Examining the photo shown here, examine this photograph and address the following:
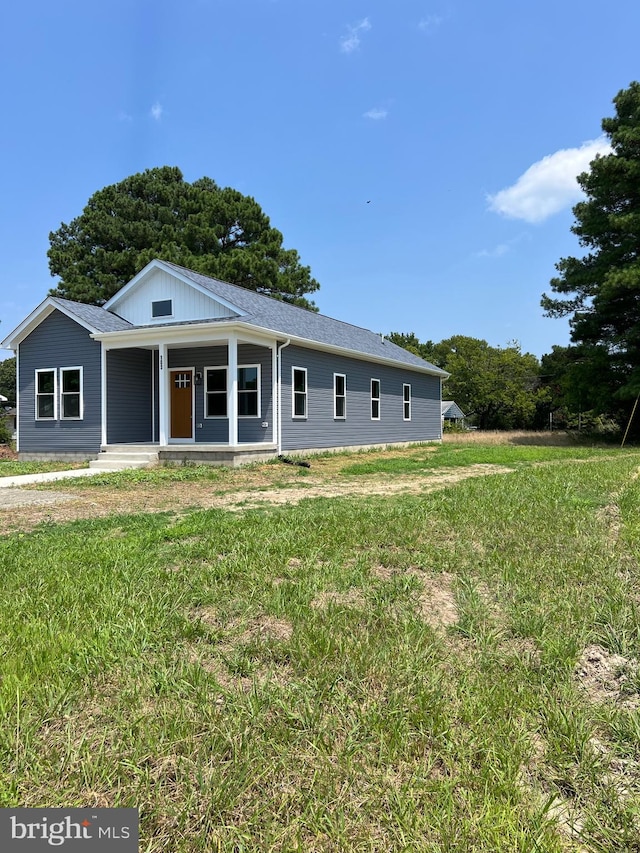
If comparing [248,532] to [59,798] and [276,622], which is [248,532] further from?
[59,798]

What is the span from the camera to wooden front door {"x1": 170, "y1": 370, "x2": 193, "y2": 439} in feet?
47.4

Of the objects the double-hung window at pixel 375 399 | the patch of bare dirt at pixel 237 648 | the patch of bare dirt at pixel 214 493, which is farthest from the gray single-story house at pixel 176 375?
the patch of bare dirt at pixel 237 648

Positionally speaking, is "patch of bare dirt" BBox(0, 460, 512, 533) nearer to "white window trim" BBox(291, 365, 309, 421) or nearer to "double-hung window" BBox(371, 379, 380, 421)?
"white window trim" BBox(291, 365, 309, 421)

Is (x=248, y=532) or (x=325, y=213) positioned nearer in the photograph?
(x=248, y=532)

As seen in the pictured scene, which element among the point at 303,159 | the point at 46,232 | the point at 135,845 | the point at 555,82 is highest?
the point at 46,232

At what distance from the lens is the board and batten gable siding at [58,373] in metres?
14.2

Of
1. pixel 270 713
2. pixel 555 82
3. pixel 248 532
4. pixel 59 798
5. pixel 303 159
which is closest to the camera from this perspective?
pixel 59 798

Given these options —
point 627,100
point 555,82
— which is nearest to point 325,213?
point 555,82

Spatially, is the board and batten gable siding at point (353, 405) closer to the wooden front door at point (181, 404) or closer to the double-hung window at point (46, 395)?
the wooden front door at point (181, 404)

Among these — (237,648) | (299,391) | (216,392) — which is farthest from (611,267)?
(237,648)

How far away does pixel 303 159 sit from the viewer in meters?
16.0

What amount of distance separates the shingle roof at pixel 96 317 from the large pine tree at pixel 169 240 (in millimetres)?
13434

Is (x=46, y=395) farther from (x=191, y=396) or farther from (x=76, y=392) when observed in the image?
(x=191, y=396)

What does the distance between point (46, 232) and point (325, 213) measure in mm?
21068
